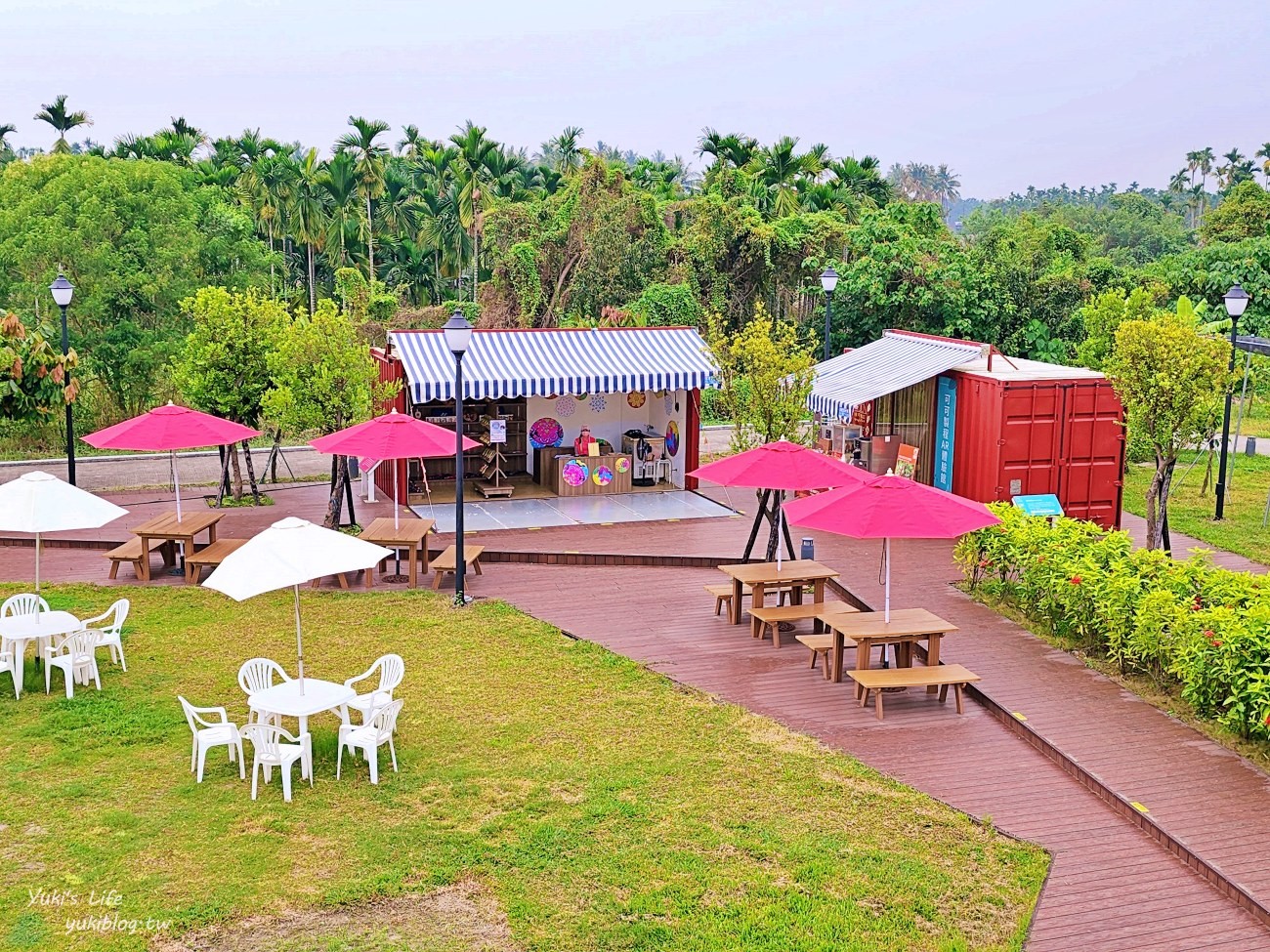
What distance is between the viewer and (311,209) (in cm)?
4312

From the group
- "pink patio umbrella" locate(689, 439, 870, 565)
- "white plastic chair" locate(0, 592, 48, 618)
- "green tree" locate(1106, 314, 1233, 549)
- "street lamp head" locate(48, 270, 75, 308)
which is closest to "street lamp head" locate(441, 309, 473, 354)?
"pink patio umbrella" locate(689, 439, 870, 565)

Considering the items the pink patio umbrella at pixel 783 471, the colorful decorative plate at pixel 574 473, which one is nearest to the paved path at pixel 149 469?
the colorful decorative plate at pixel 574 473

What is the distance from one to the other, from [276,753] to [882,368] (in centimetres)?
1401

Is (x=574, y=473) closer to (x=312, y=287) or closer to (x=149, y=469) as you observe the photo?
(x=149, y=469)

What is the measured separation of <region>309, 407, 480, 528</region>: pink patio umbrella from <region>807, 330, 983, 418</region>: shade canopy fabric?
6.33 meters

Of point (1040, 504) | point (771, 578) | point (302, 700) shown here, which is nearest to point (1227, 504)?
point (1040, 504)

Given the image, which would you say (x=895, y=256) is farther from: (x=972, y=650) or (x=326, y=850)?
(x=326, y=850)

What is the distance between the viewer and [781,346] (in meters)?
16.2

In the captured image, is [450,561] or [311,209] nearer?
[450,561]

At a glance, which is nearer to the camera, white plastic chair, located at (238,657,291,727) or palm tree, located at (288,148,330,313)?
white plastic chair, located at (238,657,291,727)

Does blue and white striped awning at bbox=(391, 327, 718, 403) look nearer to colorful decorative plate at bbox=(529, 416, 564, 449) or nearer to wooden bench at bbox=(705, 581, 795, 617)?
colorful decorative plate at bbox=(529, 416, 564, 449)

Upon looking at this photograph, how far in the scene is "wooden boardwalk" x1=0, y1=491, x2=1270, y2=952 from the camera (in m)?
8.04

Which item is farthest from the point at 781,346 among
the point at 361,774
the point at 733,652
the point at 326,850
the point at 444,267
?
the point at 444,267

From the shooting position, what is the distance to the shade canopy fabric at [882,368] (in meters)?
19.6
